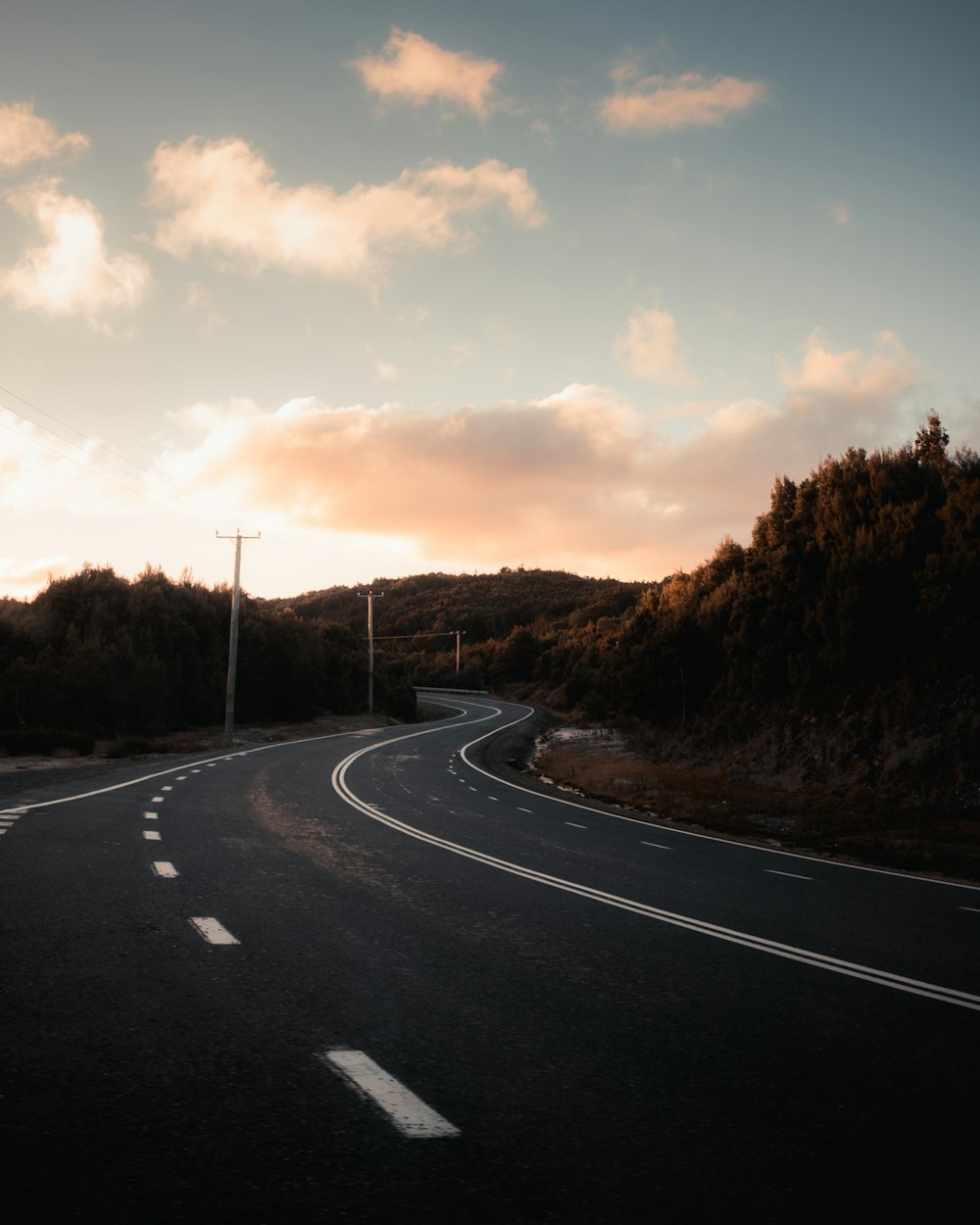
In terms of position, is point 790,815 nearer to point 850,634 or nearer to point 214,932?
point 850,634

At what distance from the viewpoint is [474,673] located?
455 ft

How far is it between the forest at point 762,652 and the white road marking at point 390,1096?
1976cm

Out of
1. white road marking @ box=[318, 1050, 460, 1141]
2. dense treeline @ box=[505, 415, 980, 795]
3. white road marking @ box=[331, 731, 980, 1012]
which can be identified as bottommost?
white road marking @ box=[331, 731, 980, 1012]

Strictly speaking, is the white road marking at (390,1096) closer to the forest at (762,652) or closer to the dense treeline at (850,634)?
the forest at (762,652)

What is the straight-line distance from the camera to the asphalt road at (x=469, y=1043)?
348 centimetres

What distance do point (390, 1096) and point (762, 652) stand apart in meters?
31.3

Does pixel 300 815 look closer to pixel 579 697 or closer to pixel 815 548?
pixel 815 548

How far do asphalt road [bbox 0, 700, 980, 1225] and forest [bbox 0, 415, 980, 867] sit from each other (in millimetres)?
15545

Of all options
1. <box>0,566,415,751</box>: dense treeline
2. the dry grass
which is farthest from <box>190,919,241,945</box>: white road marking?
<box>0,566,415,751</box>: dense treeline

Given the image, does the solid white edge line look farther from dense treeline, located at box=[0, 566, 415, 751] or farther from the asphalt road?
Answer: dense treeline, located at box=[0, 566, 415, 751]

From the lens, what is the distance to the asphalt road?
3.48m

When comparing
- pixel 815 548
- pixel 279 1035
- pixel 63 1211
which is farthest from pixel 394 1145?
pixel 815 548

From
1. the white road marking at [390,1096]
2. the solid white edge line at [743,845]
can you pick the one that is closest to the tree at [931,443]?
the solid white edge line at [743,845]

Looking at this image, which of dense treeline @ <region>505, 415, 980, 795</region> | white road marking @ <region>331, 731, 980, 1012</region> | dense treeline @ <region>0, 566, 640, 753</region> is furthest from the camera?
dense treeline @ <region>0, 566, 640, 753</region>
